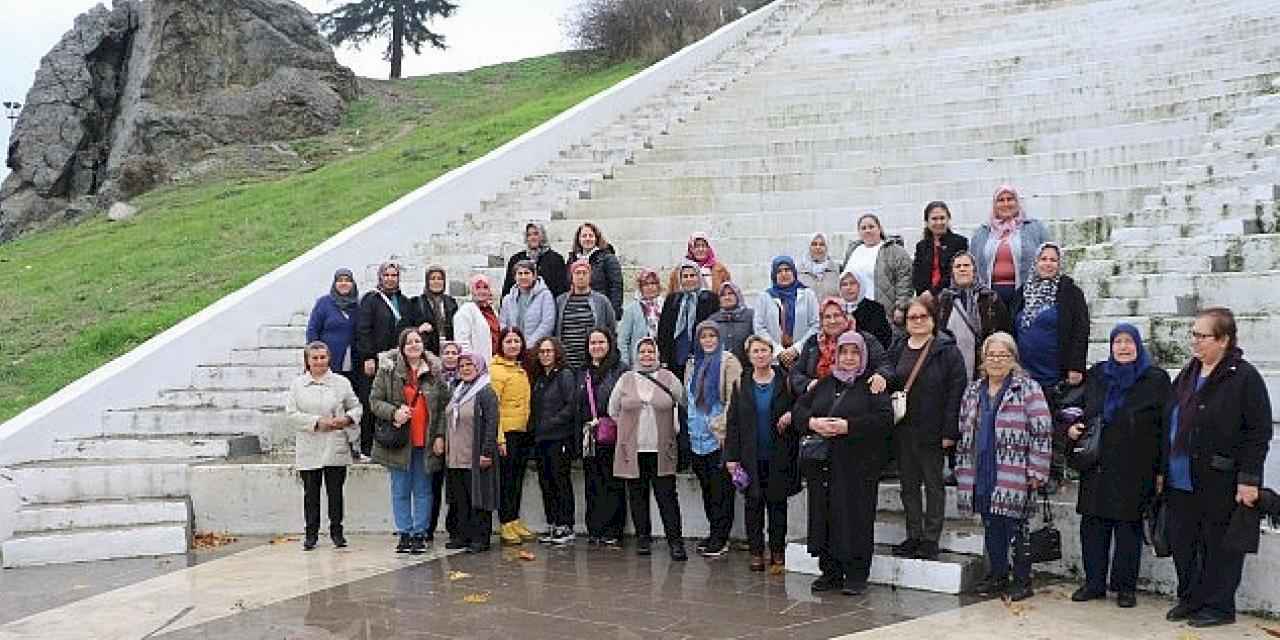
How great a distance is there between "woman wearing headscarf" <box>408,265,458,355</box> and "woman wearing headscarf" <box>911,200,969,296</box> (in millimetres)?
3581

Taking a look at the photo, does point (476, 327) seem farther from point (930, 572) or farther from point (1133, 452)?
point (1133, 452)

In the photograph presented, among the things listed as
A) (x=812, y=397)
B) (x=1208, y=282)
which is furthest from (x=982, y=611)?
(x=1208, y=282)

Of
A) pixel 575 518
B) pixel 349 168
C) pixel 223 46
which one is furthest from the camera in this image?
pixel 223 46

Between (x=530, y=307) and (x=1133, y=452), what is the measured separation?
14.9 feet

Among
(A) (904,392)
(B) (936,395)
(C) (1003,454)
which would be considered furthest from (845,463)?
(C) (1003,454)

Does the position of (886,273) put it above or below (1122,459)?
above

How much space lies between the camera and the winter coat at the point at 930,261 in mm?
8367

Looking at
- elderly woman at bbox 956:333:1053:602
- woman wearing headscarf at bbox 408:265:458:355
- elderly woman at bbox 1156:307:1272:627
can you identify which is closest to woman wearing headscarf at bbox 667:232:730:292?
woman wearing headscarf at bbox 408:265:458:355

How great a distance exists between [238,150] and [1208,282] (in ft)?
71.2

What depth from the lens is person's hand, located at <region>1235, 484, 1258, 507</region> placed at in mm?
5984

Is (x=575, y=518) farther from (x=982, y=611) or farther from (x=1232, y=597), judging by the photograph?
(x=1232, y=597)

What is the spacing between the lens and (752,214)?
1258cm

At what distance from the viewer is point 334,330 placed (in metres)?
9.52

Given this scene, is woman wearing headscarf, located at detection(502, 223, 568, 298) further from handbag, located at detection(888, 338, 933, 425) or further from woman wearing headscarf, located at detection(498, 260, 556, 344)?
handbag, located at detection(888, 338, 933, 425)
